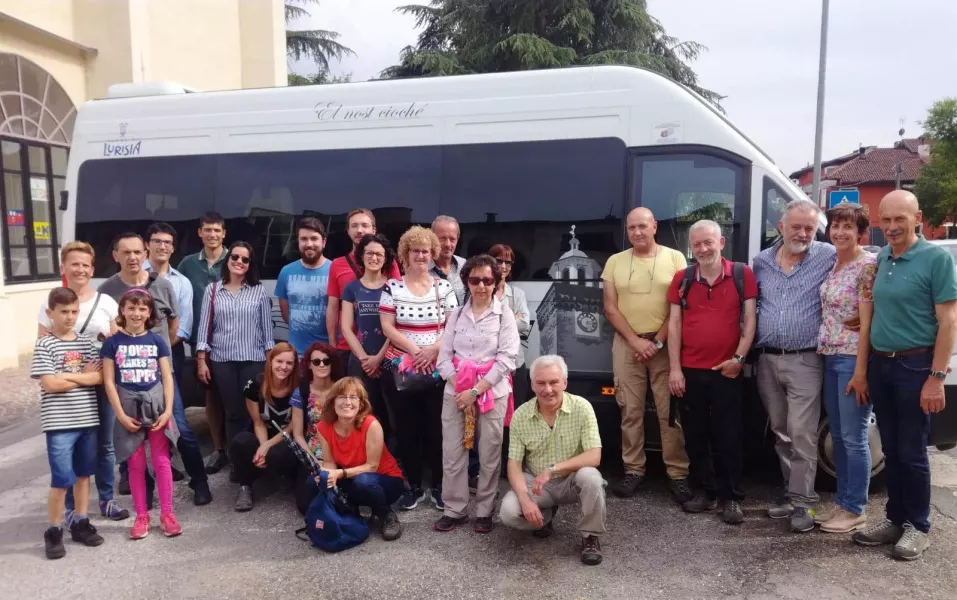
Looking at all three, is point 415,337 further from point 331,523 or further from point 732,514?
point 732,514

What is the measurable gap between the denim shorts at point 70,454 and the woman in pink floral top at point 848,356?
13.9 feet

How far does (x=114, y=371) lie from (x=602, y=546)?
2.96 metres

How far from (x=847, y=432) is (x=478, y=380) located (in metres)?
2.09

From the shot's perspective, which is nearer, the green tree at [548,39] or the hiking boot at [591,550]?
the hiking boot at [591,550]

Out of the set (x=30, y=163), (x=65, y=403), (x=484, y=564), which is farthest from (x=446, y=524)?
(x=30, y=163)

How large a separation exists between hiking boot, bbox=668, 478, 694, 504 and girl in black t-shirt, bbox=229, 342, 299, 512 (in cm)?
246

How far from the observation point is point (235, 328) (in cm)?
476

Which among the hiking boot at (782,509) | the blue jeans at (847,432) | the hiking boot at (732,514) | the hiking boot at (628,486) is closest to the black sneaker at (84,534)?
the hiking boot at (628,486)

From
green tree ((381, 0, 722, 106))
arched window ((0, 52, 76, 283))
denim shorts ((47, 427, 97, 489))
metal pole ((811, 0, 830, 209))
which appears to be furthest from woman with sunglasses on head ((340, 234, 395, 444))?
green tree ((381, 0, 722, 106))

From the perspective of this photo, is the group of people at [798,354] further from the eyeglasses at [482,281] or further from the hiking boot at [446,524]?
the hiking boot at [446,524]

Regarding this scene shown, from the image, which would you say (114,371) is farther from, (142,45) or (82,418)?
(142,45)

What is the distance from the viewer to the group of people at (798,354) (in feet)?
11.6

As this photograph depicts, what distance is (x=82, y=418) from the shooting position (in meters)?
3.91

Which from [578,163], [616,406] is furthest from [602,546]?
[578,163]
